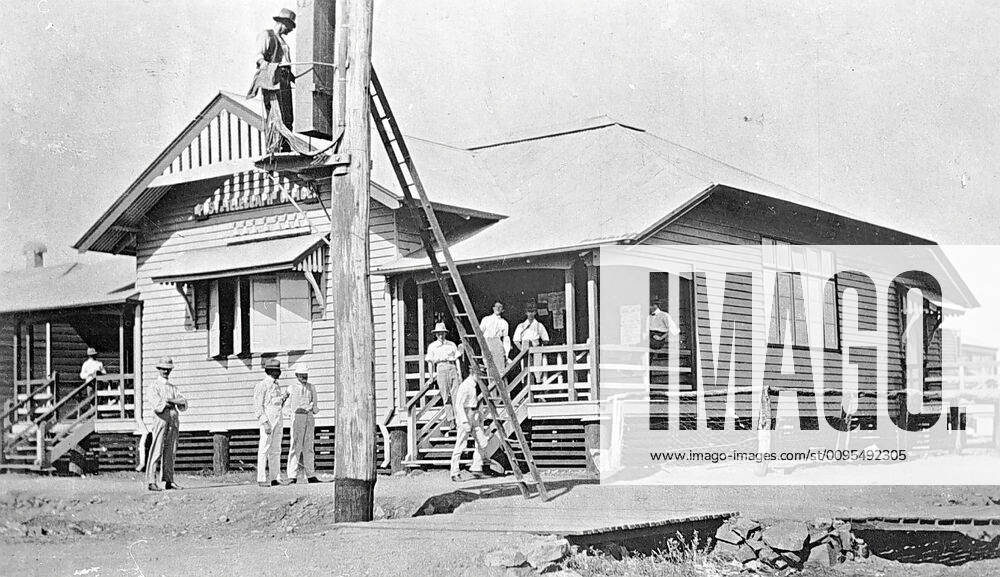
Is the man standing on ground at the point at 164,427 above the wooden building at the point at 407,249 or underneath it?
underneath

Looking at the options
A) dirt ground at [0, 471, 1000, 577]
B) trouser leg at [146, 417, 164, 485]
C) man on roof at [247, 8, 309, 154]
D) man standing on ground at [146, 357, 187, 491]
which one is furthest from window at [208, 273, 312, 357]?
man on roof at [247, 8, 309, 154]

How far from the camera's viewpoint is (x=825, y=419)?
20.0 meters

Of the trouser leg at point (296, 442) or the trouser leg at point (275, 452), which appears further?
the trouser leg at point (275, 452)

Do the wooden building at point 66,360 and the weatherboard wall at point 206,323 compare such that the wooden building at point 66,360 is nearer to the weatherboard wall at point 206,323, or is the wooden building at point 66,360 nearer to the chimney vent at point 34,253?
the weatherboard wall at point 206,323

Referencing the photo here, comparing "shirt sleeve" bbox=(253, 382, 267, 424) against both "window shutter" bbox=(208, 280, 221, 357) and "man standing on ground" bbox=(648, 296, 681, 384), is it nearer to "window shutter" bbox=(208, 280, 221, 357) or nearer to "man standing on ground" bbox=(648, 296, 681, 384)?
"window shutter" bbox=(208, 280, 221, 357)

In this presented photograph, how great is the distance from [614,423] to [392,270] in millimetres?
4528

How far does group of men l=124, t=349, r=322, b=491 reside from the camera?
50.0 ft

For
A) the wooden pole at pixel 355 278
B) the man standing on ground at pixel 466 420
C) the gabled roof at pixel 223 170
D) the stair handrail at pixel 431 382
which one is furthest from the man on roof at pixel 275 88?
the gabled roof at pixel 223 170

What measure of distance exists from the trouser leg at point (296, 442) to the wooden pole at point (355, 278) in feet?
15.0

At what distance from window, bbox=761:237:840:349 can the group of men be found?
8.53m

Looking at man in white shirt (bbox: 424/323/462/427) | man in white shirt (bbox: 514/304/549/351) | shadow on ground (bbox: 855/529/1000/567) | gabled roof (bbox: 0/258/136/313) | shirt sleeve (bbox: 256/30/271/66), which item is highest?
shirt sleeve (bbox: 256/30/271/66)

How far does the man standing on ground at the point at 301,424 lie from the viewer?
50.9ft

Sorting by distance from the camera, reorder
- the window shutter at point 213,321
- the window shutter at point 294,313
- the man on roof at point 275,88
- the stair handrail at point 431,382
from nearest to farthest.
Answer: the man on roof at point 275,88 < the stair handrail at point 431,382 < the window shutter at point 294,313 < the window shutter at point 213,321

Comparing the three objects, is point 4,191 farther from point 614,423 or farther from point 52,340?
point 52,340
